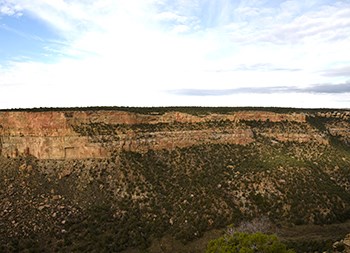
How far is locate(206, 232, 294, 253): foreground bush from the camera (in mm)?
24812

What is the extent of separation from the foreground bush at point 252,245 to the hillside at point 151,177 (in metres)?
16.0

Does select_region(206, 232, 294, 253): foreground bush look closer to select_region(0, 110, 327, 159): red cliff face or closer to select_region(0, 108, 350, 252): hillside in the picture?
select_region(0, 108, 350, 252): hillside

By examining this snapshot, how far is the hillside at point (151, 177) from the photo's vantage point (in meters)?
42.0

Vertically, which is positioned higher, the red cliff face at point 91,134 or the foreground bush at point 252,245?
the red cliff face at point 91,134

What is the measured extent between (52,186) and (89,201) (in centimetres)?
548

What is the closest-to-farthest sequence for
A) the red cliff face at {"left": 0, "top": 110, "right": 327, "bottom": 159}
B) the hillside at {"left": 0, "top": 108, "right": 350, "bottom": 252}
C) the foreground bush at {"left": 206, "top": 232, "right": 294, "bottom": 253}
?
the foreground bush at {"left": 206, "top": 232, "right": 294, "bottom": 253}, the hillside at {"left": 0, "top": 108, "right": 350, "bottom": 252}, the red cliff face at {"left": 0, "top": 110, "right": 327, "bottom": 159}

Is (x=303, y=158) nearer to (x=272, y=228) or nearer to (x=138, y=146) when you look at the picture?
(x=272, y=228)

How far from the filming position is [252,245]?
83.0ft

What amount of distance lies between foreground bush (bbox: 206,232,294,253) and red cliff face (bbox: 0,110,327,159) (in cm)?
2833

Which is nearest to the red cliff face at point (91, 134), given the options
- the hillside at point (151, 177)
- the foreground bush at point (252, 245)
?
the hillside at point (151, 177)

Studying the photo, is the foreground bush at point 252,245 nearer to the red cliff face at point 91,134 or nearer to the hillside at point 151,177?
the hillside at point 151,177

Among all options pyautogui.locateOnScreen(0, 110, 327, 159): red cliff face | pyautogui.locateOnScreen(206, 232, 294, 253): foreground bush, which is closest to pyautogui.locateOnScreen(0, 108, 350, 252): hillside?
pyautogui.locateOnScreen(0, 110, 327, 159): red cliff face

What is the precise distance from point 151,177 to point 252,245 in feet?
83.7

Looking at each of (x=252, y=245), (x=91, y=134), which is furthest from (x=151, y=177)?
(x=252, y=245)
